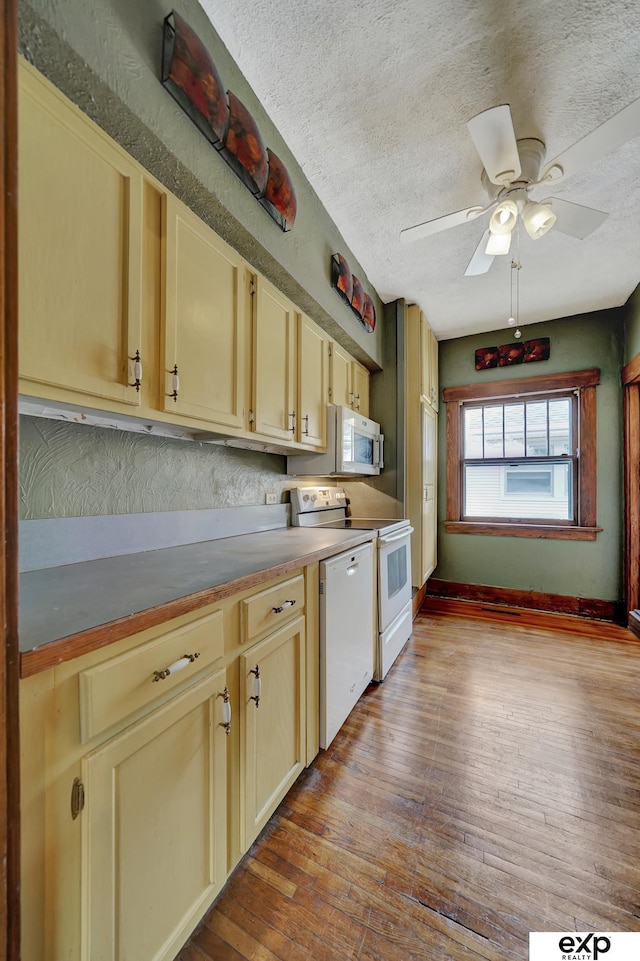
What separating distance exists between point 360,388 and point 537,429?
197cm

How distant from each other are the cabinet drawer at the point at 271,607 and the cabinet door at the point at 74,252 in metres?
0.72

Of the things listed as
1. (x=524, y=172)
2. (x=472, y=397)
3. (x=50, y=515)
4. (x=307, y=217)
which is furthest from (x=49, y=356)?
(x=472, y=397)

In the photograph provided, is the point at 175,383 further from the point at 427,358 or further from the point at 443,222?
the point at 427,358

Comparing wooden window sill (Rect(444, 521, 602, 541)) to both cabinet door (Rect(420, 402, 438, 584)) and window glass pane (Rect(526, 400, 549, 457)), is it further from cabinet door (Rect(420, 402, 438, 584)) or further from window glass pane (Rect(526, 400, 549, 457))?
window glass pane (Rect(526, 400, 549, 457))

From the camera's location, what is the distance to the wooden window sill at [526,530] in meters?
3.38

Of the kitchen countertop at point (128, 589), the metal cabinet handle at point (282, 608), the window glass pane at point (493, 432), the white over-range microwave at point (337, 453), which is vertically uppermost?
the window glass pane at point (493, 432)

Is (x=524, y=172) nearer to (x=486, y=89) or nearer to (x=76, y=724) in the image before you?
Answer: (x=486, y=89)

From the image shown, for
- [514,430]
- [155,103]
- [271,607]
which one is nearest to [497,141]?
[155,103]

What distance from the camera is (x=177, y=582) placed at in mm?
976

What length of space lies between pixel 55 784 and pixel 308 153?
236 cm

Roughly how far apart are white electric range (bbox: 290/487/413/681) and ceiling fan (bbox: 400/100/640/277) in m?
1.65

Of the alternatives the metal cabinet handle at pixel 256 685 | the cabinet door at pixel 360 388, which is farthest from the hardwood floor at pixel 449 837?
the cabinet door at pixel 360 388

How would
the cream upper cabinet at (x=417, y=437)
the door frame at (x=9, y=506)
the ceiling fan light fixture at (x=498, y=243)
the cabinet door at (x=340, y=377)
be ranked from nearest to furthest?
the door frame at (x=9, y=506), the ceiling fan light fixture at (x=498, y=243), the cabinet door at (x=340, y=377), the cream upper cabinet at (x=417, y=437)

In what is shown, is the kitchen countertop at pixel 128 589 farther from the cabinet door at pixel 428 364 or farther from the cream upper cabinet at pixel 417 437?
the cabinet door at pixel 428 364
